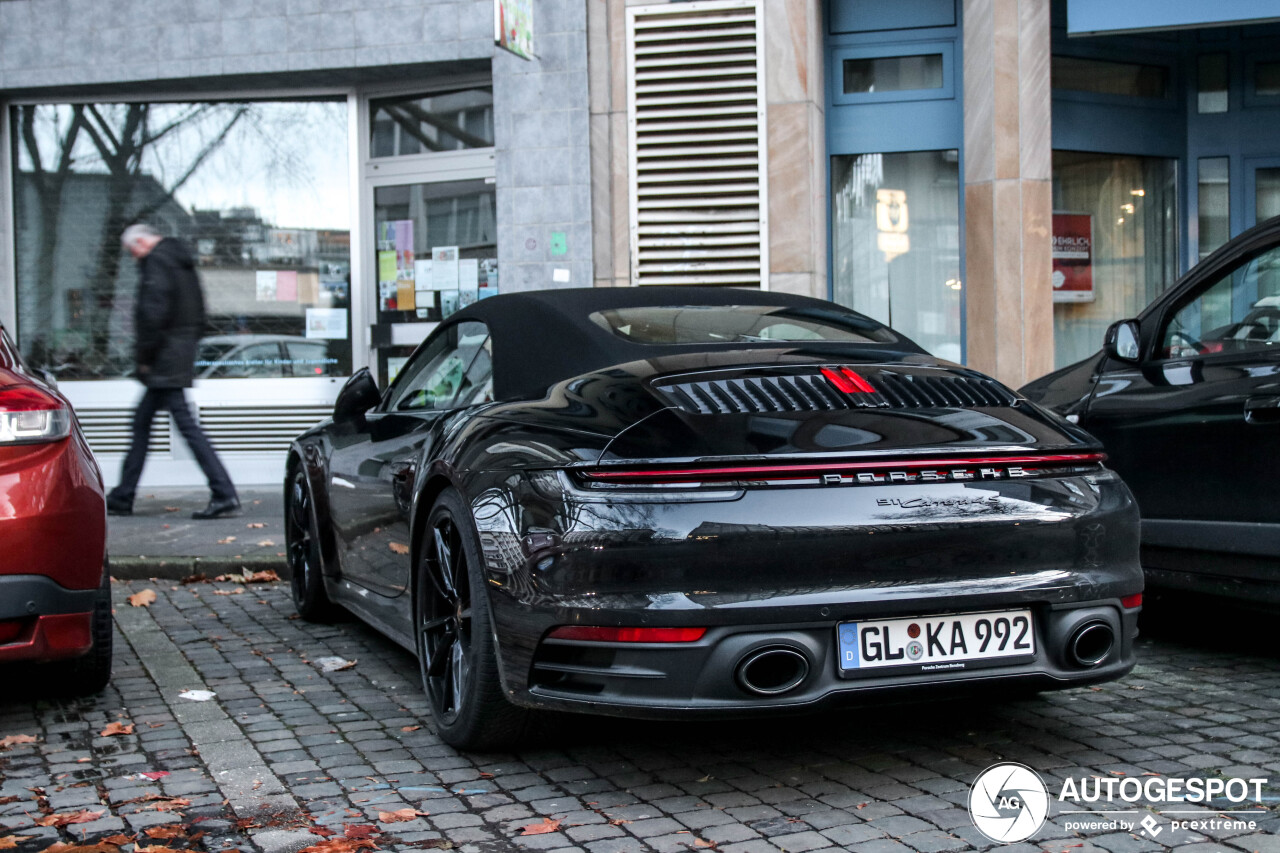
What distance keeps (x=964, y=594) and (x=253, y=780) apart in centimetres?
196

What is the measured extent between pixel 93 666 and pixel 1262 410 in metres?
4.04

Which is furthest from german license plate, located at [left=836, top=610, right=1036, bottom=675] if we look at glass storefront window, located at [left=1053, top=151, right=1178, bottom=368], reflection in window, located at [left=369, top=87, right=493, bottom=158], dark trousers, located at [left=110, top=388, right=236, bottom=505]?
reflection in window, located at [left=369, top=87, right=493, bottom=158]

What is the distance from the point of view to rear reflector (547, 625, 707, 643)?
3207 mm

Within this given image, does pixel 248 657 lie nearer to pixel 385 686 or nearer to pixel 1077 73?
pixel 385 686

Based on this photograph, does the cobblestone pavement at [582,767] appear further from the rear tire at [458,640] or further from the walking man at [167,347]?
the walking man at [167,347]

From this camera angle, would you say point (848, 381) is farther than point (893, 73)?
No

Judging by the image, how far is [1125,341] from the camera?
17.0ft

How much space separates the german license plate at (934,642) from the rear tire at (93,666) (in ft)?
8.87

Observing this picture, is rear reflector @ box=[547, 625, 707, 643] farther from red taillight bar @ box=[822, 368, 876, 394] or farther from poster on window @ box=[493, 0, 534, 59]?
poster on window @ box=[493, 0, 534, 59]

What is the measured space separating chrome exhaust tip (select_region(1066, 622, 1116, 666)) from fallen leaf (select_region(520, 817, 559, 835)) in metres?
1.34

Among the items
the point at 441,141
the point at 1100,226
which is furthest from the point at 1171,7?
the point at 441,141

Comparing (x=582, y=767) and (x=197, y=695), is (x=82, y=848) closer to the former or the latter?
(x=582, y=767)

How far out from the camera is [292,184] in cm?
1212

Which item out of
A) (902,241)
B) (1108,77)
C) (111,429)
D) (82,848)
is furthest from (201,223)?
(82,848)
